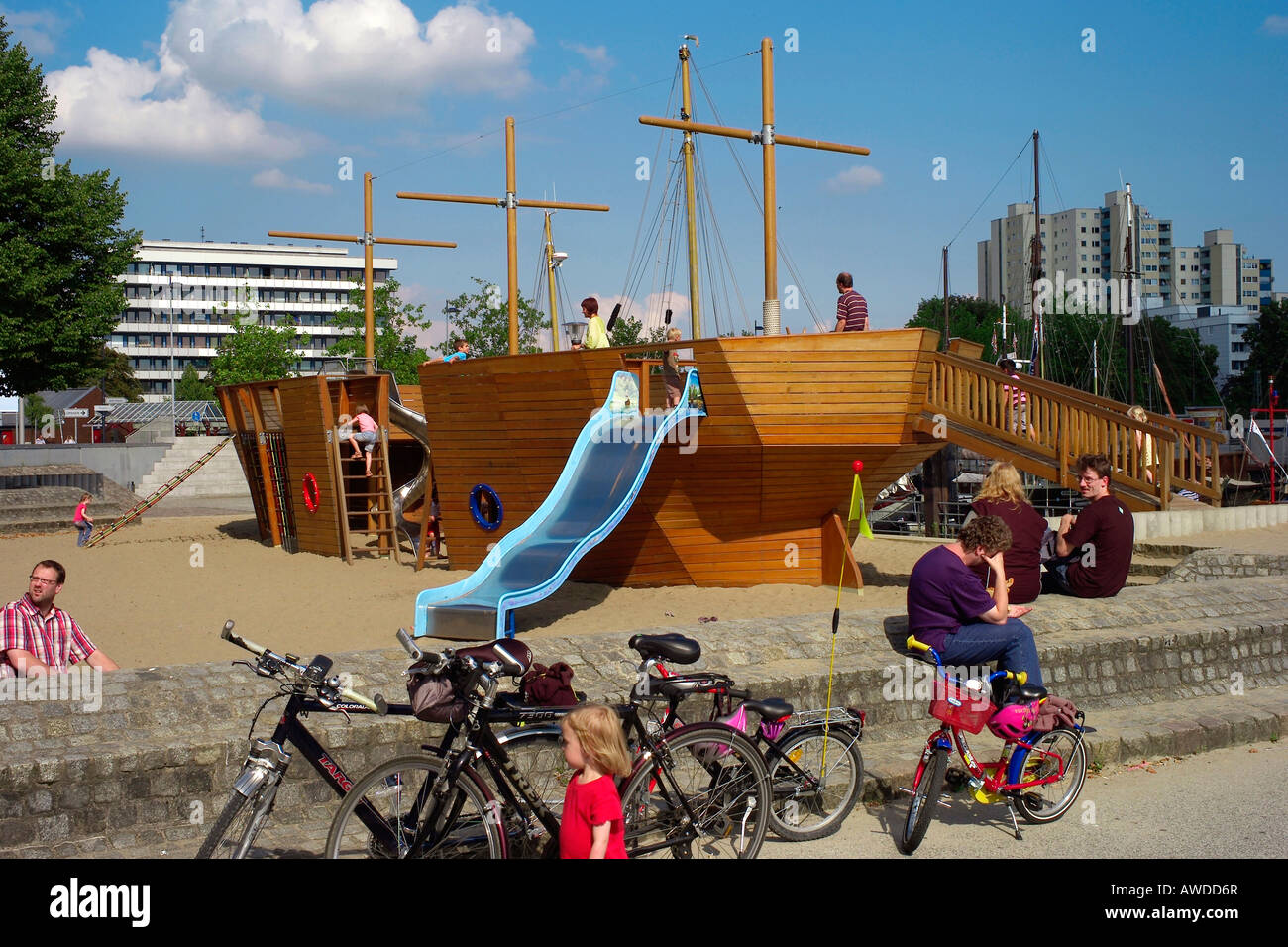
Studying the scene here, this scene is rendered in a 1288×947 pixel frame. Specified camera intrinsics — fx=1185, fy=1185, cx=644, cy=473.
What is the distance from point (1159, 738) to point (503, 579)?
6.35m

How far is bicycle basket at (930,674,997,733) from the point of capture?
5.71 m

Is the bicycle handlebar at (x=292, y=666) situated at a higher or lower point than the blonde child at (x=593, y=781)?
higher

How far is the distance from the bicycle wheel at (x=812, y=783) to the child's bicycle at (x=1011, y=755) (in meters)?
0.34

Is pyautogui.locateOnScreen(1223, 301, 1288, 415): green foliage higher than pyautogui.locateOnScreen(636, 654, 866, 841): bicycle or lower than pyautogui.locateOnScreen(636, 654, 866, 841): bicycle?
higher

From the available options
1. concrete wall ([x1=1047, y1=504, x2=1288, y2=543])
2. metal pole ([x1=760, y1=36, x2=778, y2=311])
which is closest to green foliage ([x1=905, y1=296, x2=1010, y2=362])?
concrete wall ([x1=1047, y1=504, x2=1288, y2=543])

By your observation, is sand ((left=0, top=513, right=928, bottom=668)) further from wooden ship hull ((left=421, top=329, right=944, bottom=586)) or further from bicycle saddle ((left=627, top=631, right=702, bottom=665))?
bicycle saddle ((left=627, top=631, right=702, bottom=665))

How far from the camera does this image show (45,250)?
102 ft

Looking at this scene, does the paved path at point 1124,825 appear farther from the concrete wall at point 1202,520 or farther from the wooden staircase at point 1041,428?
the concrete wall at point 1202,520

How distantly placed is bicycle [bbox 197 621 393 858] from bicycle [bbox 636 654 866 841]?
4.92 feet

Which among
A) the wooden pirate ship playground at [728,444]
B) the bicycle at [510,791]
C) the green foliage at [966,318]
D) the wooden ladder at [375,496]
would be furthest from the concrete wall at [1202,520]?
the green foliage at [966,318]

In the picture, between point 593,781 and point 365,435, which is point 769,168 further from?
point 593,781

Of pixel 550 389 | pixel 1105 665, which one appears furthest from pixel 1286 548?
pixel 550 389

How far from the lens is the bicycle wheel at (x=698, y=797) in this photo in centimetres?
493
